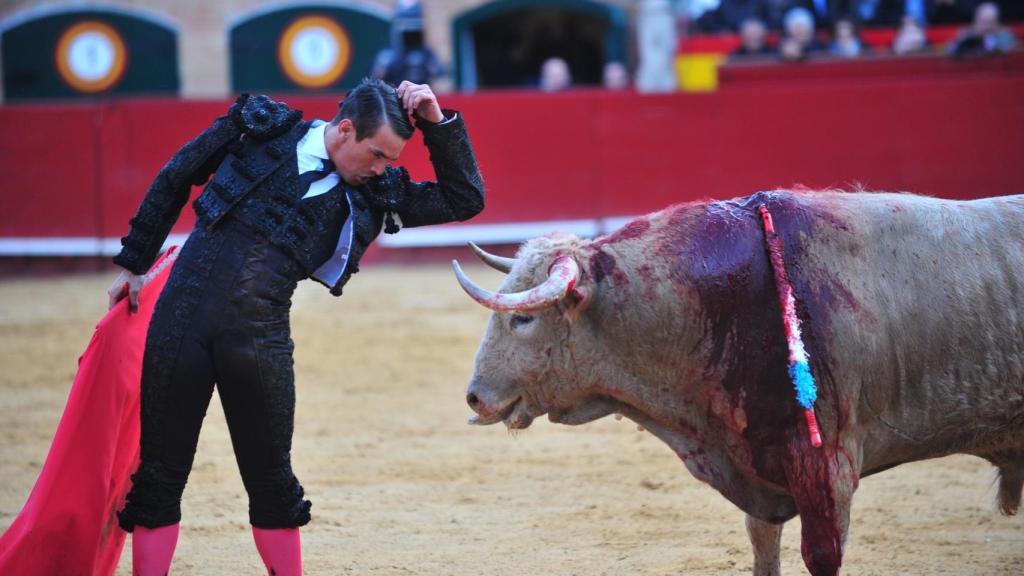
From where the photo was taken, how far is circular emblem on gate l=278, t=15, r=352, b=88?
1429cm

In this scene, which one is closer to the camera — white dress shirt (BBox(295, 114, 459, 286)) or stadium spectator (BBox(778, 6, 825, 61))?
white dress shirt (BBox(295, 114, 459, 286))

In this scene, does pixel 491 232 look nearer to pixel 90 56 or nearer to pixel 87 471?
pixel 90 56

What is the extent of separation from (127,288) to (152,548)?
66 cm

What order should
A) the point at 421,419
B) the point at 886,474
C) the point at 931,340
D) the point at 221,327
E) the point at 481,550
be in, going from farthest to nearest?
the point at 421,419, the point at 886,474, the point at 481,550, the point at 931,340, the point at 221,327

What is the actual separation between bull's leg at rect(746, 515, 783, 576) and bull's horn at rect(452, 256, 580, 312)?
2.77 feet

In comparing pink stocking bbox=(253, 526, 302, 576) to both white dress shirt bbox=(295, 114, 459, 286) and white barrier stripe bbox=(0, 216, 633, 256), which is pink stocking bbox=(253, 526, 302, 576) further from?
white barrier stripe bbox=(0, 216, 633, 256)

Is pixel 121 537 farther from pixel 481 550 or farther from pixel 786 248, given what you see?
pixel 786 248

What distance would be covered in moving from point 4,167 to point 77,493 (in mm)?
7591

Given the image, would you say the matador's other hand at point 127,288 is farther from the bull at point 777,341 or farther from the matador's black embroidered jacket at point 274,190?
the bull at point 777,341

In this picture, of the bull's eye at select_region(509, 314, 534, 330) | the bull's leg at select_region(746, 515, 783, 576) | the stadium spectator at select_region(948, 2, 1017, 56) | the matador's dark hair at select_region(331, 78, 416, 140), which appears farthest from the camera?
the stadium spectator at select_region(948, 2, 1017, 56)

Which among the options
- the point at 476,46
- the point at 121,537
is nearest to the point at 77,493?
the point at 121,537

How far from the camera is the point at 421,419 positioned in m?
5.67

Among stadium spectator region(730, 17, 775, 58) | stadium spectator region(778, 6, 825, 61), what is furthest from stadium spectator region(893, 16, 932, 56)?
stadium spectator region(730, 17, 775, 58)

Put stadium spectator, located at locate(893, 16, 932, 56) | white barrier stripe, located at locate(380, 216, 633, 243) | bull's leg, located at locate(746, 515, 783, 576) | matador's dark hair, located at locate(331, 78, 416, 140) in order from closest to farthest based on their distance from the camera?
matador's dark hair, located at locate(331, 78, 416, 140) < bull's leg, located at locate(746, 515, 783, 576) < white barrier stripe, located at locate(380, 216, 633, 243) < stadium spectator, located at locate(893, 16, 932, 56)
